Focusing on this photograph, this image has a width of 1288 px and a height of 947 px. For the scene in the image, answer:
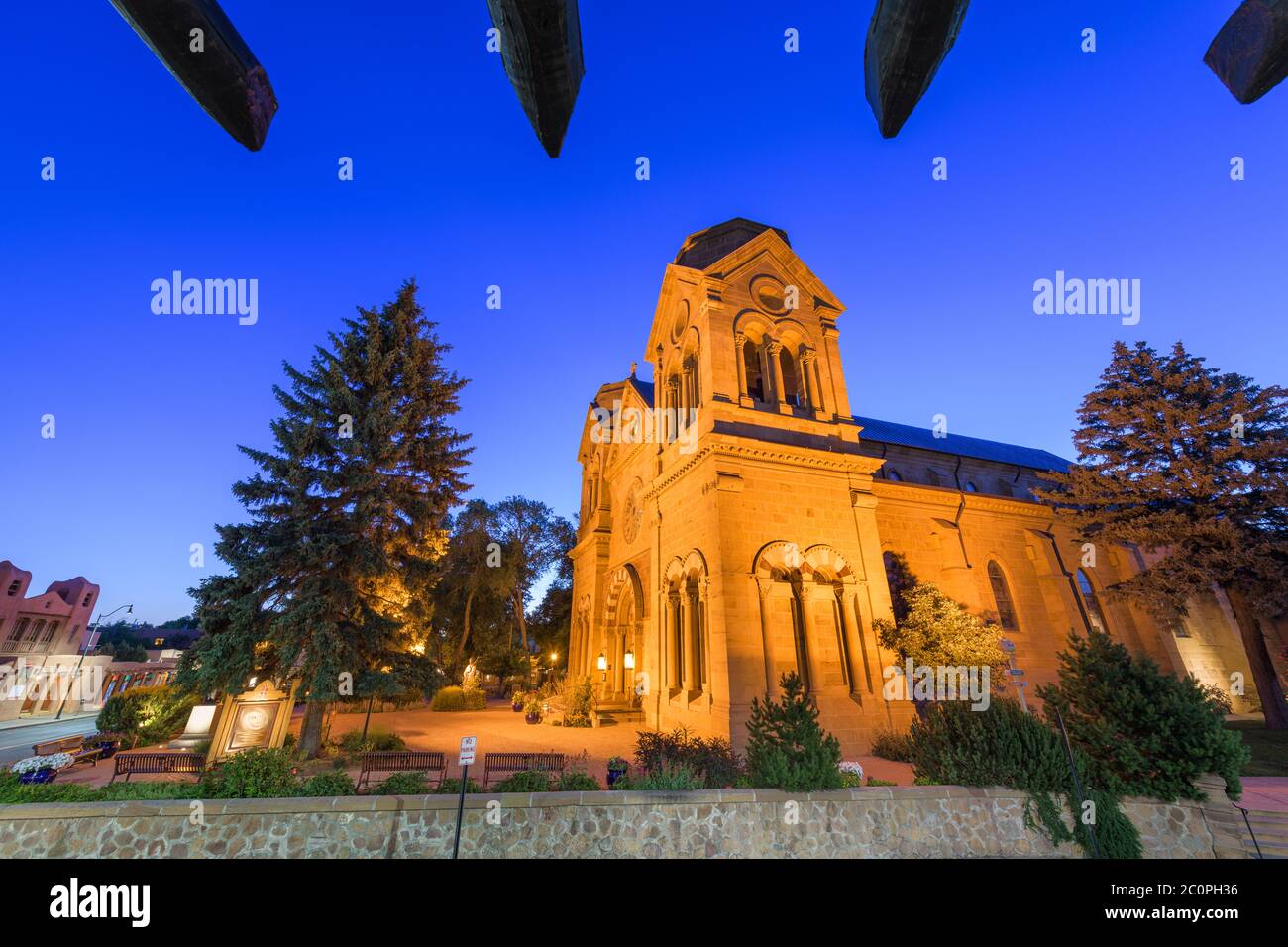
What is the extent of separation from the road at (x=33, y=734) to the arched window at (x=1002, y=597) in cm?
3358

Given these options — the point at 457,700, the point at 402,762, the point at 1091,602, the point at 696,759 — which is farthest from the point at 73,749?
the point at 1091,602

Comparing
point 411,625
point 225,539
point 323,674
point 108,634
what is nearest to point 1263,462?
point 411,625

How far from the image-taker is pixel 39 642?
131ft

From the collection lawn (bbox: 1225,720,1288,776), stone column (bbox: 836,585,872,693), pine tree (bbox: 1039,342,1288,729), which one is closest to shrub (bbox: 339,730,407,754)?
stone column (bbox: 836,585,872,693)

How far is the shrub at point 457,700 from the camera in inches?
1083

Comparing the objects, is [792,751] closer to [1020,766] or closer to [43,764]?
[1020,766]

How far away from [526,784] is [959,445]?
29364 millimetres

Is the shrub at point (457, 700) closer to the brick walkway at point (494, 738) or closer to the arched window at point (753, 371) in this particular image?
the brick walkway at point (494, 738)

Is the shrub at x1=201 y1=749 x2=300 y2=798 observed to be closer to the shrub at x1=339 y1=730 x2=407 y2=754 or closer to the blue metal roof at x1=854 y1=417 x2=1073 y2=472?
the shrub at x1=339 y1=730 x2=407 y2=754

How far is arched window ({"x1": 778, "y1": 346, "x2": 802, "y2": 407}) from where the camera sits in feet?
67.3

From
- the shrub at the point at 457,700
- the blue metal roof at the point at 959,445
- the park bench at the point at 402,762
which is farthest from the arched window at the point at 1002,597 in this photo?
the shrub at the point at 457,700

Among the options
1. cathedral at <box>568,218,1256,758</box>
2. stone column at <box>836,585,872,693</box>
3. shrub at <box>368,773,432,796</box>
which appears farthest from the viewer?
stone column at <box>836,585,872,693</box>

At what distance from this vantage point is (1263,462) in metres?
17.6

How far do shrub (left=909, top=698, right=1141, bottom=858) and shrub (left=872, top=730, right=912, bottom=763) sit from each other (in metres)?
2.85
